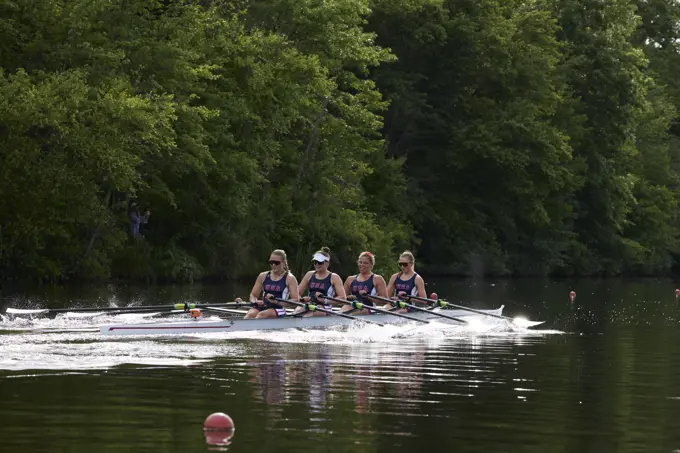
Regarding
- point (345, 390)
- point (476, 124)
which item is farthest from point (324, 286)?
point (476, 124)

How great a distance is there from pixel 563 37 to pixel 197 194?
30.2 metres

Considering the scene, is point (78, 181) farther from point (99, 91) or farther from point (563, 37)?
point (563, 37)

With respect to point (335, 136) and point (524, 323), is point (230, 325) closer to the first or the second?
point (524, 323)

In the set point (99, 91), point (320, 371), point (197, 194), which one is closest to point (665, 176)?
point (197, 194)

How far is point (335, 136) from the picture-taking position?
185 ft

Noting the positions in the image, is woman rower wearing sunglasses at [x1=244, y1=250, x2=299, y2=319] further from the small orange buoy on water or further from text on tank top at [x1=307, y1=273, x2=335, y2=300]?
the small orange buoy on water

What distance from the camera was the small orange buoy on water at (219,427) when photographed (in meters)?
13.2

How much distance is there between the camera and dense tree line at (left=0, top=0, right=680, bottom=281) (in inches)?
1657

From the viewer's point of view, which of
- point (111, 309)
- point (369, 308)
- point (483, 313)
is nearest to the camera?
point (111, 309)

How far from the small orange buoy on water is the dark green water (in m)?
0.10

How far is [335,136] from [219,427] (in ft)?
142

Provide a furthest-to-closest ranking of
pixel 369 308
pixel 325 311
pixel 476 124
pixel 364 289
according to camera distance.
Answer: pixel 476 124, pixel 364 289, pixel 369 308, pixel 325 311

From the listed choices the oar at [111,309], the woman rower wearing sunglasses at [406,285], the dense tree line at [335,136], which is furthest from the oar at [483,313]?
the dense tree line at [335,136]

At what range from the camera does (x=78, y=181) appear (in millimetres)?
41094
